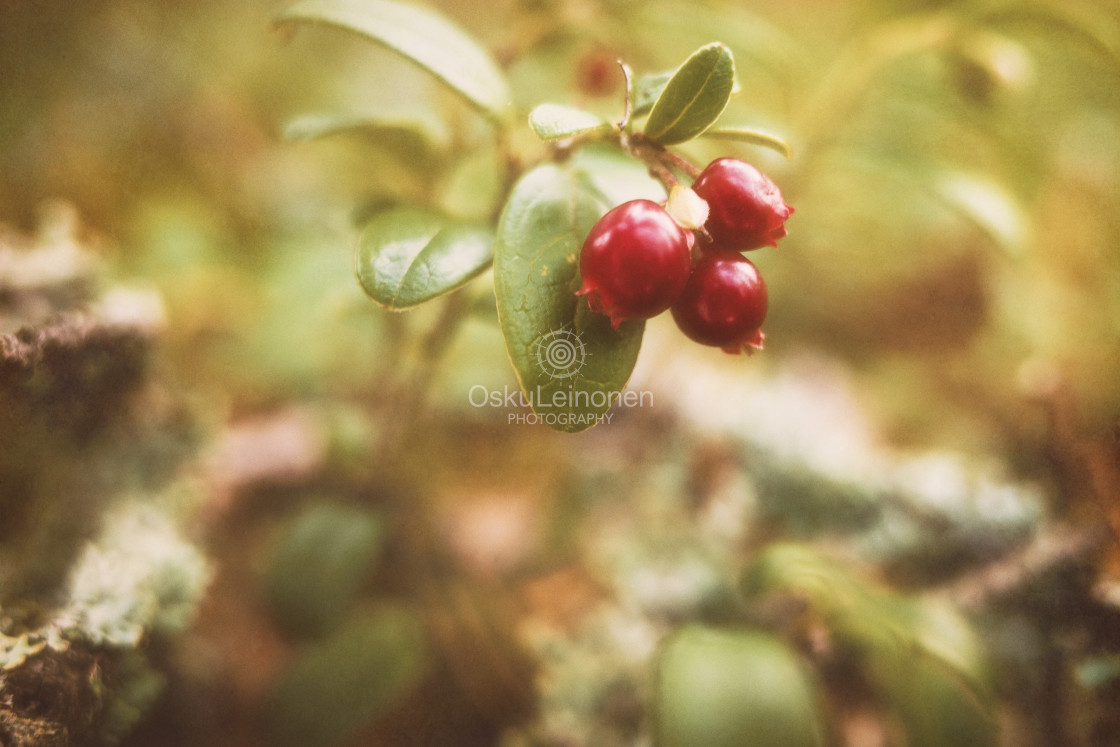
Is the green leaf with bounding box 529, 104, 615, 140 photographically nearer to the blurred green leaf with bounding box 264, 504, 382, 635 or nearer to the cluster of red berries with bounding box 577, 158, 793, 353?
the cluster of red berries with bounding box 577, 158, 793, 353

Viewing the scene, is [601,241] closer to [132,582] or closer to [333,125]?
[333,125]

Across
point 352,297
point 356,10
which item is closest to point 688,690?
point 352,297

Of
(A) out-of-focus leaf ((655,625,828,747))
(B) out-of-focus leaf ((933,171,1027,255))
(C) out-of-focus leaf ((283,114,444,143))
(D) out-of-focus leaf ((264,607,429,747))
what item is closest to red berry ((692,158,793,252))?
(C) out-of-focus leaf ((283,114,444,143))

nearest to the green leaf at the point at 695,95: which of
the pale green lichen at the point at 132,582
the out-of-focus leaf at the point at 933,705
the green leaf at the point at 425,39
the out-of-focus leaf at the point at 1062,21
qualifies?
the green leaf at the point at 425,39

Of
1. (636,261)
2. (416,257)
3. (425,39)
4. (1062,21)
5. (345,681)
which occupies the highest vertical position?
(1062,21)

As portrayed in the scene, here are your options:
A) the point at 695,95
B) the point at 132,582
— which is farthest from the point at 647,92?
the point at 132,582

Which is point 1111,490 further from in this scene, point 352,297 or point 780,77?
point 352,297

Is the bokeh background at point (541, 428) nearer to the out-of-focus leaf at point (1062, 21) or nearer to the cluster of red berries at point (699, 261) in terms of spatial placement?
the out-of-focus leaf at point (1062, 21)
